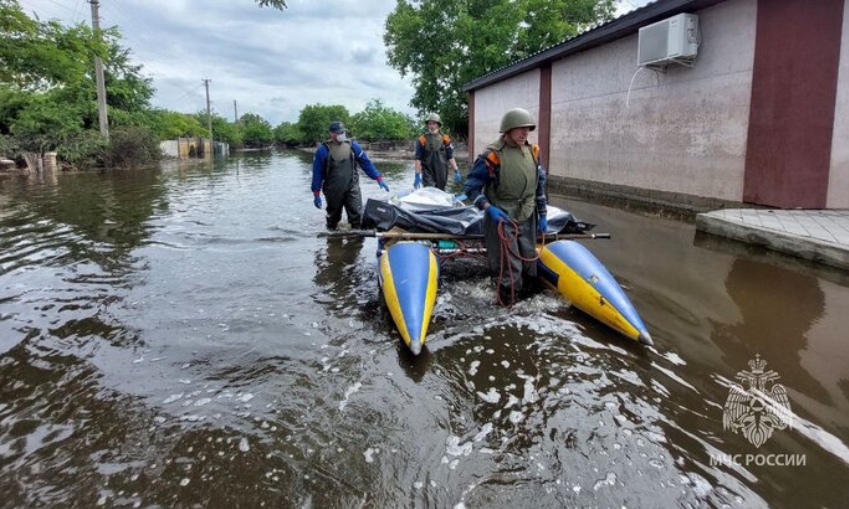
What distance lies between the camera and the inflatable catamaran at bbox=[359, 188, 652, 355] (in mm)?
4238

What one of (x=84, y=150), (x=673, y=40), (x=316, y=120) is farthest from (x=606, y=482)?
(x=316, y=120)

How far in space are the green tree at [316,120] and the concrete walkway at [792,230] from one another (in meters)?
87.4

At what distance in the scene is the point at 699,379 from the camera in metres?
3.53

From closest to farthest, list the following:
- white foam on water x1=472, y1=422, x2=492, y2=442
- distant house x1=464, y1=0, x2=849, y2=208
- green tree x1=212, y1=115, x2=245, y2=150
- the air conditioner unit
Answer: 1. white foam on water x1=472, y1=422, x2=492, y2=442
2. distant house x1=464, y1=0, x2=849, y2=208
3. the air conditioner unit
4. green tree x1=212, y1=115, x2=245, y2=150

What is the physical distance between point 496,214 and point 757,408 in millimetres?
2639

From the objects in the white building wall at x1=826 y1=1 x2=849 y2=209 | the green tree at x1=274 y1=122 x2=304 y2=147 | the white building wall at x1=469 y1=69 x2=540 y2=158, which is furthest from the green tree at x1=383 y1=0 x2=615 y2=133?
the green tree at x1=274 y1=122 x2=304 y2=147

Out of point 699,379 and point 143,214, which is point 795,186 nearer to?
point 699,379

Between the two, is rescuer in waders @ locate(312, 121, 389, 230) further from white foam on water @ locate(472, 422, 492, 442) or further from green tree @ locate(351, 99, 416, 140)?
green tree @ locate(351, 99, 416, 140)

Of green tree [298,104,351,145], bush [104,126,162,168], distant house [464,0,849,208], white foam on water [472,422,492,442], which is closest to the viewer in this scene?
white foam on water [472,422,492,442]

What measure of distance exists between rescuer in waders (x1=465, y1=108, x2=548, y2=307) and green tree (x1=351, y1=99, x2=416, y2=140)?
54706 millimetres

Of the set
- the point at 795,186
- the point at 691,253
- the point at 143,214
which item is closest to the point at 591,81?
the point at 795,186

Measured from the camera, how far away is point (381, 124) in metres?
61.7

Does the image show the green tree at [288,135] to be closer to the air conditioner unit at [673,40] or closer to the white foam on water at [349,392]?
the air conditioner unit at [673,40]

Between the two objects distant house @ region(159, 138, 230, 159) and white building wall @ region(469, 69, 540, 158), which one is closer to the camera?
white building wall @ region(469, 69, 540, 158)
